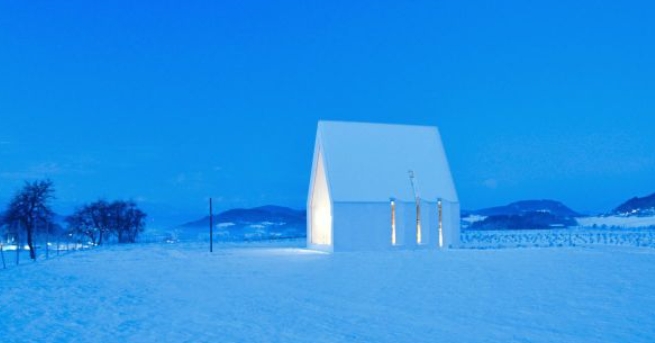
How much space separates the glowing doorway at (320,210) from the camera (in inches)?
961

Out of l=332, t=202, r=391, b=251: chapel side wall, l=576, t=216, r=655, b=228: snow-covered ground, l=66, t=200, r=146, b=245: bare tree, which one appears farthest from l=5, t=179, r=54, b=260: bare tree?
l=576, t=216, r=655, b=228: snow-covered ground

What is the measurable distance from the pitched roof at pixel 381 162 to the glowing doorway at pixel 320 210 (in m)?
1.14

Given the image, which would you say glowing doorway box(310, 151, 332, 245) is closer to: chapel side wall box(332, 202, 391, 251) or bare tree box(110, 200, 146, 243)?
chapel side wall box(332, 202, 391, 251)

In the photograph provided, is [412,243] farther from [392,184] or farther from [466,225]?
[466,225]

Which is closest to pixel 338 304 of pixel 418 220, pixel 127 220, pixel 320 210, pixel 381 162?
pixel 418 220

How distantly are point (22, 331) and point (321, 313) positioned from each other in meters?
Answer: 3.67

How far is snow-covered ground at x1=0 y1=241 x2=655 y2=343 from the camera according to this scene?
6.21m

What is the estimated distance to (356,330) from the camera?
Result: 6.34 m

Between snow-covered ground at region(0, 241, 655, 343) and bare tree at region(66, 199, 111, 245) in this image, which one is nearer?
snow-covered ground at region(0, 241, 655, 343)

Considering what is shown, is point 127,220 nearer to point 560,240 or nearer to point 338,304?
point 560,240

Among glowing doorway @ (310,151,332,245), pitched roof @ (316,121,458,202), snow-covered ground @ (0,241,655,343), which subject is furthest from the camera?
glowing doorway @ (310,151,332,245)

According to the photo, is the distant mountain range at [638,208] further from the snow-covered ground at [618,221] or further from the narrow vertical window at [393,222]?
the narrow vertical window at [393,222]

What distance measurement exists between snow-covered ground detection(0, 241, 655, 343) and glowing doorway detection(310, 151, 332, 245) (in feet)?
33.8

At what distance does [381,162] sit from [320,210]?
3.56m
